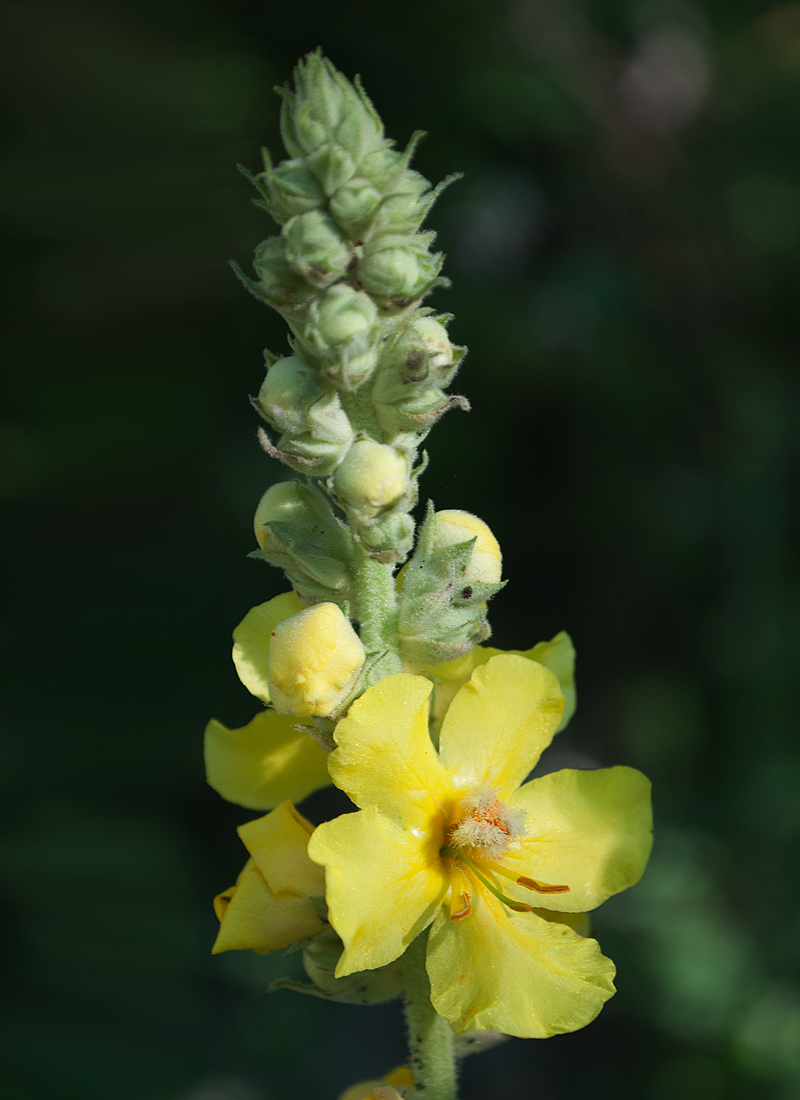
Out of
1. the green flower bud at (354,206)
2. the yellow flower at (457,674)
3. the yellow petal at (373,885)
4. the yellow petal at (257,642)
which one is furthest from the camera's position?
the yellow flower at (457,674)

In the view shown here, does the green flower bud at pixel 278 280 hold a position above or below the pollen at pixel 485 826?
above

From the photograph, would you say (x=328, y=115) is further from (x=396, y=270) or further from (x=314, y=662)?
(x=314, y=662)

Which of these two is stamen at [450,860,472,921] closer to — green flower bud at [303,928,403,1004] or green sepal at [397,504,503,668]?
green flower bud at [303,928,403,1004]

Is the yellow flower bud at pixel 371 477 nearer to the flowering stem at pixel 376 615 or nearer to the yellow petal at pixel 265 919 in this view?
the flowering stem at pixel 376 615

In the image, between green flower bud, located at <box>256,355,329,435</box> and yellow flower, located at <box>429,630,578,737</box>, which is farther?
yellow flower, located at <box>429,630,578,737</box>

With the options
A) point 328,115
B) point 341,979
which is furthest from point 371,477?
point 341,979

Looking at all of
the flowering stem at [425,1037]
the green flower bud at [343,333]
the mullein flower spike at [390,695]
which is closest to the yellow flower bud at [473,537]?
the mullein flower spike at [390,695]

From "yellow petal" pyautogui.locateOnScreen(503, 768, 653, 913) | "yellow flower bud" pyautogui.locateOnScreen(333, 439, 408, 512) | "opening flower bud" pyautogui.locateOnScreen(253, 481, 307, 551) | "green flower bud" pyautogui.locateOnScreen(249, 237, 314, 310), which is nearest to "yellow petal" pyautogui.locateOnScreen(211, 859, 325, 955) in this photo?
"yellow petal" pyautogui.locateOnScreen(503, 768, 653, 913)

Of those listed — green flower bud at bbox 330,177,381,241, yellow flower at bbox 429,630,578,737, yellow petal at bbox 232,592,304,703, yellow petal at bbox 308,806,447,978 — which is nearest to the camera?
yellow petal at bbox 308,806,447,978
